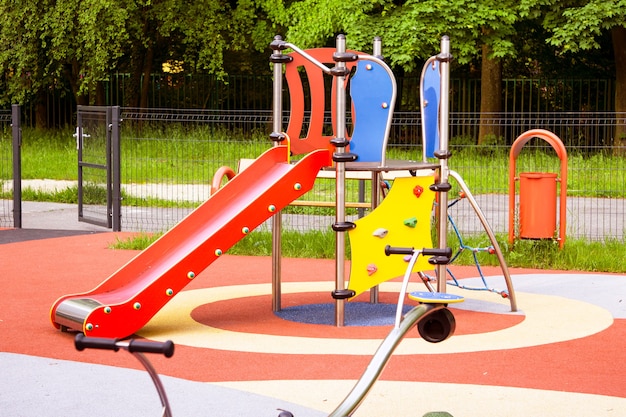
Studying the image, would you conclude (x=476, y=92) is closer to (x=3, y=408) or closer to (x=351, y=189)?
(x=351, y=189)

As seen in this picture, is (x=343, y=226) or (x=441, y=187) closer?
(x=343, y=226)

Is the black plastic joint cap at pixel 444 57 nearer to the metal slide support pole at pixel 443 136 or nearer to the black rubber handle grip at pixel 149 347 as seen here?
the metal slide support pole at pixel 443 136

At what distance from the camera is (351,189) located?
16953 millimetres

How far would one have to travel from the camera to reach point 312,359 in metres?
6.96

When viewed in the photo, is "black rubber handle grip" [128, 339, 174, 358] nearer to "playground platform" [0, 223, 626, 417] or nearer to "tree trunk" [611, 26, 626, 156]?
"playground platform" [0, 223, 626, 417]

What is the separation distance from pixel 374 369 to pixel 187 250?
4376 millimetres

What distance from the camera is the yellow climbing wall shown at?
804 cm

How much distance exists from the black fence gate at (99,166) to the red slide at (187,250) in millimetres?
5730

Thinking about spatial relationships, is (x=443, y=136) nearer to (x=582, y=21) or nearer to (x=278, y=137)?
(x=278, y=137)

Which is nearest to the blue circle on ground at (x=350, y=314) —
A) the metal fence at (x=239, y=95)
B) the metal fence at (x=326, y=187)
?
the metal fence at (x=326, y=187)

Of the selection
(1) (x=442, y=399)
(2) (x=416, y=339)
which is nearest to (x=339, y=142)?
(2) (x=416, y=339)

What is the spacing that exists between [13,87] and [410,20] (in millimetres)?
10777

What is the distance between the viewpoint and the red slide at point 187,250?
7.57 m

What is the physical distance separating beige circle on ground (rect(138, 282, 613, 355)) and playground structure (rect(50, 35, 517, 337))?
357 mm
